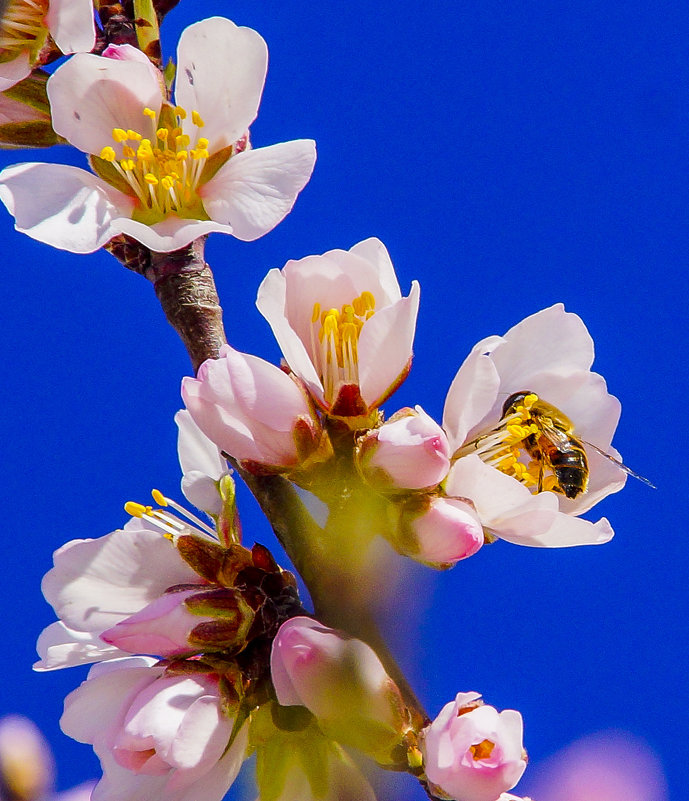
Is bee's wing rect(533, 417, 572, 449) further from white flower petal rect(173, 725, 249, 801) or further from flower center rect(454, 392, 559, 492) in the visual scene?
white flower petal rect(173, 725, 249, 801)

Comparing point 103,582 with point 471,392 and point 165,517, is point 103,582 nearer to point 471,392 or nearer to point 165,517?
point 165,517

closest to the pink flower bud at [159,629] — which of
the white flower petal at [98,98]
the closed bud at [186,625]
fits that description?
the closed bud at [186,625]

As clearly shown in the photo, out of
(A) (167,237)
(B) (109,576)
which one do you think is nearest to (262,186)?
(A) (167,237)

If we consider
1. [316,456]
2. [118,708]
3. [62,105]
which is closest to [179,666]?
[118,708]

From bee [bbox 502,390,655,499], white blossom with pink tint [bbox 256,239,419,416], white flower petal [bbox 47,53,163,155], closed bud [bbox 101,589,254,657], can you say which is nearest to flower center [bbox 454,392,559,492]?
bee [bbox 502,390,655,499]

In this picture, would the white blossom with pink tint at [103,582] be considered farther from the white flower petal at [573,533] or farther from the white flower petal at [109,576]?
the white flower petal at [573,533]
